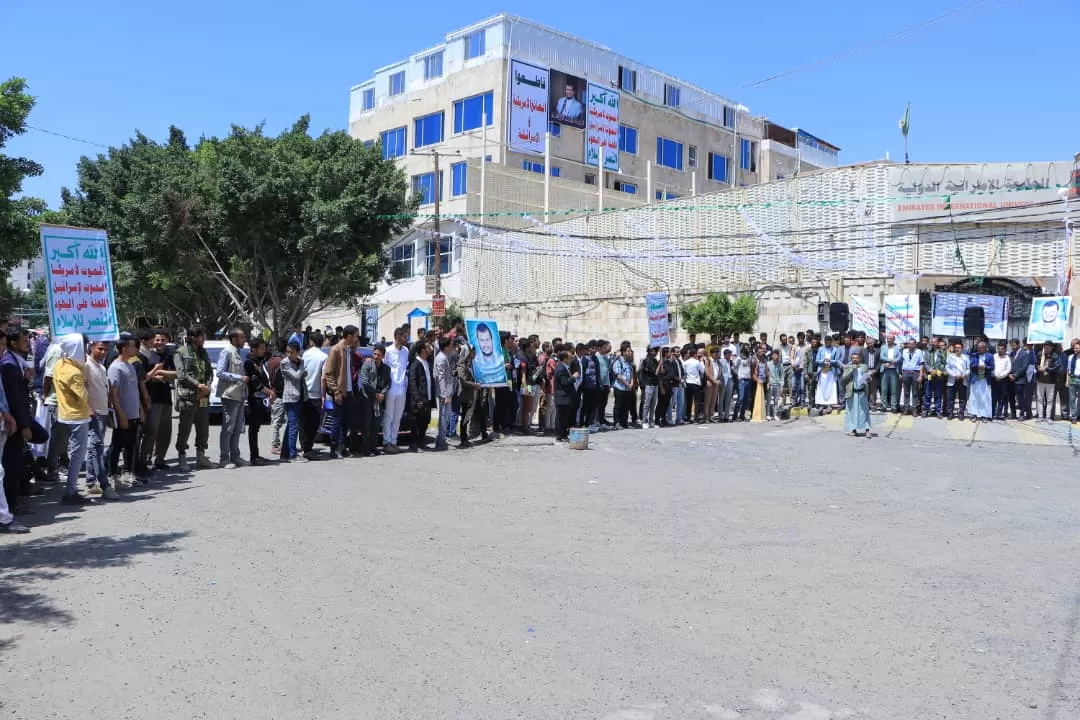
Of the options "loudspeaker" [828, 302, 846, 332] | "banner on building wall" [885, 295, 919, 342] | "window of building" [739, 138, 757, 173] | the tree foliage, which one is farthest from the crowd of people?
"window of building" [739, 138, 757, 173]

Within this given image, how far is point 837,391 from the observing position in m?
19.7

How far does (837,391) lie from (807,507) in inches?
446

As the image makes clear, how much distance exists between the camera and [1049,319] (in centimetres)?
1938

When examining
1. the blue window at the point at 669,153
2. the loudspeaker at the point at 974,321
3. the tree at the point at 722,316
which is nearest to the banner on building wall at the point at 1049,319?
the loudspeaker at the point at 974,321

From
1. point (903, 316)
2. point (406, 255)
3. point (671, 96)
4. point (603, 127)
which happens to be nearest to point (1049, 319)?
point (903, 316)

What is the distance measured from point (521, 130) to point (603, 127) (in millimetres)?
6144

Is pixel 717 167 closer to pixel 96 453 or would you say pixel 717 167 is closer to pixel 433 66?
pixel 433 66

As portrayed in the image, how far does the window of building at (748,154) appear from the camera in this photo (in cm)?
6019

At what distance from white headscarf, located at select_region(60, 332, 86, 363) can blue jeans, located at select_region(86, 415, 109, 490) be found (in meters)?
0.66

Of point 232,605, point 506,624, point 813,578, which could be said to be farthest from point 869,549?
point 232,605

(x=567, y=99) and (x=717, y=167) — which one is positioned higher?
(x=567, y=99)

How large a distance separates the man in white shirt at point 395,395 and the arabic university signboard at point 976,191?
17057 millimetres

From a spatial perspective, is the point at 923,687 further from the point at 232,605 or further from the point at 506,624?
the point at 232,605

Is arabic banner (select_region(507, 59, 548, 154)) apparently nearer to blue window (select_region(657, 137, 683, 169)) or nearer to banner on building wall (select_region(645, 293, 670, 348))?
blue window (select_region(657, 137, 683, 169))
